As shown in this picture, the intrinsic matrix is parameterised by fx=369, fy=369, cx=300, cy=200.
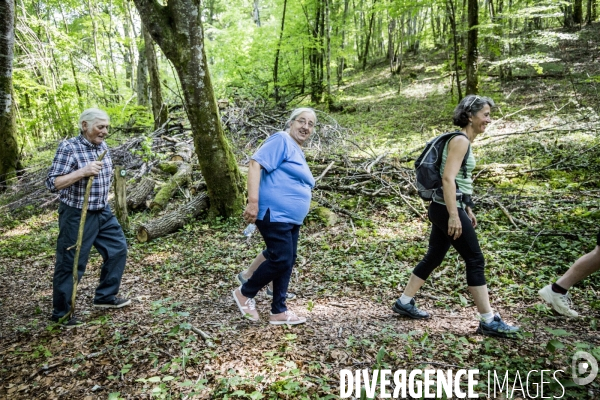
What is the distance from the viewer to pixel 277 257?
3314 mm

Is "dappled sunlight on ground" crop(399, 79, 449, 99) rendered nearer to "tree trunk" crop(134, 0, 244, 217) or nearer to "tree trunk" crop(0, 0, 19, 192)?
"tree trunk" crop(134, 0, 244, 217)

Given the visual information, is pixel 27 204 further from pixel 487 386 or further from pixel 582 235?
pixel 582 235

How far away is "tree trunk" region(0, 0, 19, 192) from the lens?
25.1 ft

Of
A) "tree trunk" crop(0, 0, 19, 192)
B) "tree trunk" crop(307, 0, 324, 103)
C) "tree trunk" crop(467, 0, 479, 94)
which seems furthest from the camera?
"tree trunk" crop(307, 0, 324, 103)

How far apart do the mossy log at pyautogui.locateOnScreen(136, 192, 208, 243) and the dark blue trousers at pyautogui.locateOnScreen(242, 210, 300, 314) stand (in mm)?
3747

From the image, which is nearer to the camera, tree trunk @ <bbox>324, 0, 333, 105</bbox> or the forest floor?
the forest floor

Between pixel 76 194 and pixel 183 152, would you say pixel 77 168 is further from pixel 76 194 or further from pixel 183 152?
pixel 183 152

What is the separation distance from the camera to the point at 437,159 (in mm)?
3291

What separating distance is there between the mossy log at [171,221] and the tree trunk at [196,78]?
0.50 meters

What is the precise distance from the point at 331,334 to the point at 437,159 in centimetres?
186

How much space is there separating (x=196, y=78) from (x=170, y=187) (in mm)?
3147

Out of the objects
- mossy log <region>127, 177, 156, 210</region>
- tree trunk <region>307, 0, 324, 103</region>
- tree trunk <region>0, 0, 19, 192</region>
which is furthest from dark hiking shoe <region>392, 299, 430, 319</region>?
tree trunk <region>307, 0, 324, 103</region>

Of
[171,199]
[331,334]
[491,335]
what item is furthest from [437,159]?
[171,199]

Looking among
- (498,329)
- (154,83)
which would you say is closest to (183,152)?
(154,83)
